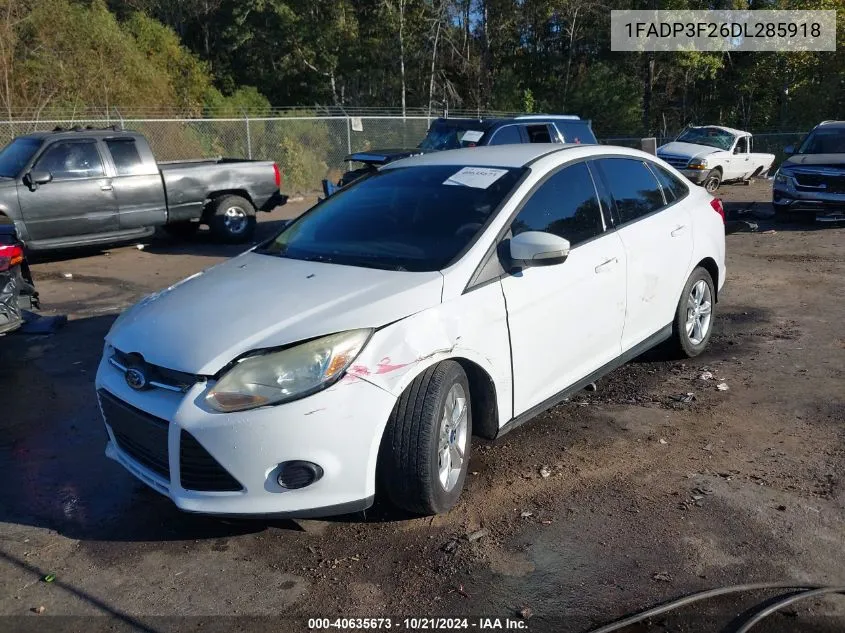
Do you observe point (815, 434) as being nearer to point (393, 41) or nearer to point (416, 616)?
point (416, 616)

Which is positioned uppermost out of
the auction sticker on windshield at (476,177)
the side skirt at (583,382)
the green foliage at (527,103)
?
the green foliage at (527,103)

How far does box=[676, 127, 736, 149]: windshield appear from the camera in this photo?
20.7 metres

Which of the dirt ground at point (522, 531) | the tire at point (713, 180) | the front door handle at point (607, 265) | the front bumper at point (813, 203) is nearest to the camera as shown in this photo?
the dirt ground at point (522, 531)

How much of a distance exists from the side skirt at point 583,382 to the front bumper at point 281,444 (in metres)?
0.96

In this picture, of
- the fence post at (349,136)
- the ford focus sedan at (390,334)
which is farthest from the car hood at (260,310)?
the fence post at (349,136)

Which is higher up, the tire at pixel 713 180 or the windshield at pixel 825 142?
the windshield at pixel 825 142

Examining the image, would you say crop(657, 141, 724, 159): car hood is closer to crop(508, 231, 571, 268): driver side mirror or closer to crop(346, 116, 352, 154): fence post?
crop(346, 116, 352, 154): fence post

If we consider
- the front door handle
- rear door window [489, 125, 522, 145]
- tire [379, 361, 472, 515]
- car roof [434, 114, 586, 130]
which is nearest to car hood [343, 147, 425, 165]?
car roof [434, 114, 586, 130]

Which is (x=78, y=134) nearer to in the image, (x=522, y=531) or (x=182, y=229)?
(x=182, y=229)

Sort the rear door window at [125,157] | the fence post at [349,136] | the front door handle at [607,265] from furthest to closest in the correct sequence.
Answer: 1. the fence post at [349,136]
2. the rear door window at [125,157]
3. the front door handle at [607,265]

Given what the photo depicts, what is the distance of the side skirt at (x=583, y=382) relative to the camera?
162 inches

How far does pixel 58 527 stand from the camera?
12.5ft

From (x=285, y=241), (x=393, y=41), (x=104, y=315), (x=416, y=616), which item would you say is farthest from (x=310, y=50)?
(x=416, y=616)

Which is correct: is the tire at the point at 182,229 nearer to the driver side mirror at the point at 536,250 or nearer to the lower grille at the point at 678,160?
the driver side mirror at the point at 536,250
